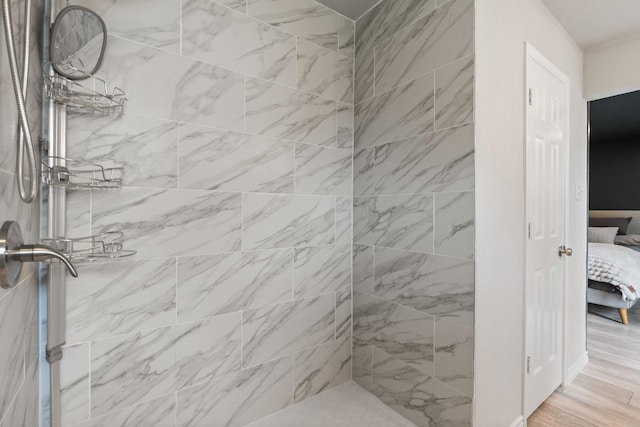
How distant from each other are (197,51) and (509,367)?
230cm

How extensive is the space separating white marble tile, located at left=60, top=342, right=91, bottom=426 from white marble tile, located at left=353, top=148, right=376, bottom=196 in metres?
1.61

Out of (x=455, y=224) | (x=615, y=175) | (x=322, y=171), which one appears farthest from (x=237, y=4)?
(x=615, y=175)

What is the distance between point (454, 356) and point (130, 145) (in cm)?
179

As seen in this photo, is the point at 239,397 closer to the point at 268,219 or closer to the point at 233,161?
the point at 268,219

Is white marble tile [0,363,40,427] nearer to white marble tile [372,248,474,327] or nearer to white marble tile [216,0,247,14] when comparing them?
white marble tile [372,248,474,327]

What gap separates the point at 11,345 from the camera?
0.80 metres

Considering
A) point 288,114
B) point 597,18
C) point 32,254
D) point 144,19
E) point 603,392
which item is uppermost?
point 597,18

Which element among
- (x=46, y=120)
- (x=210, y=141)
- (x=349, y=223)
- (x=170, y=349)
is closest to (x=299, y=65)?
(x=210, y=141)

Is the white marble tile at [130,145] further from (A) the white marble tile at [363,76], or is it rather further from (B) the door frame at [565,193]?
(B) the door frame at [565,193]

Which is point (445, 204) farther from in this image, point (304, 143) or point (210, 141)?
point (210, 141)

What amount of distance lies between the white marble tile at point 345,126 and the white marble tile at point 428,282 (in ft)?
2.42

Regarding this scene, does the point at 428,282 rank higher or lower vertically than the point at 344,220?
lower

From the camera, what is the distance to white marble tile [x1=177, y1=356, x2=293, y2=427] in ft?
4.85

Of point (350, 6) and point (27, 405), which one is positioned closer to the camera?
point (27, 405)
